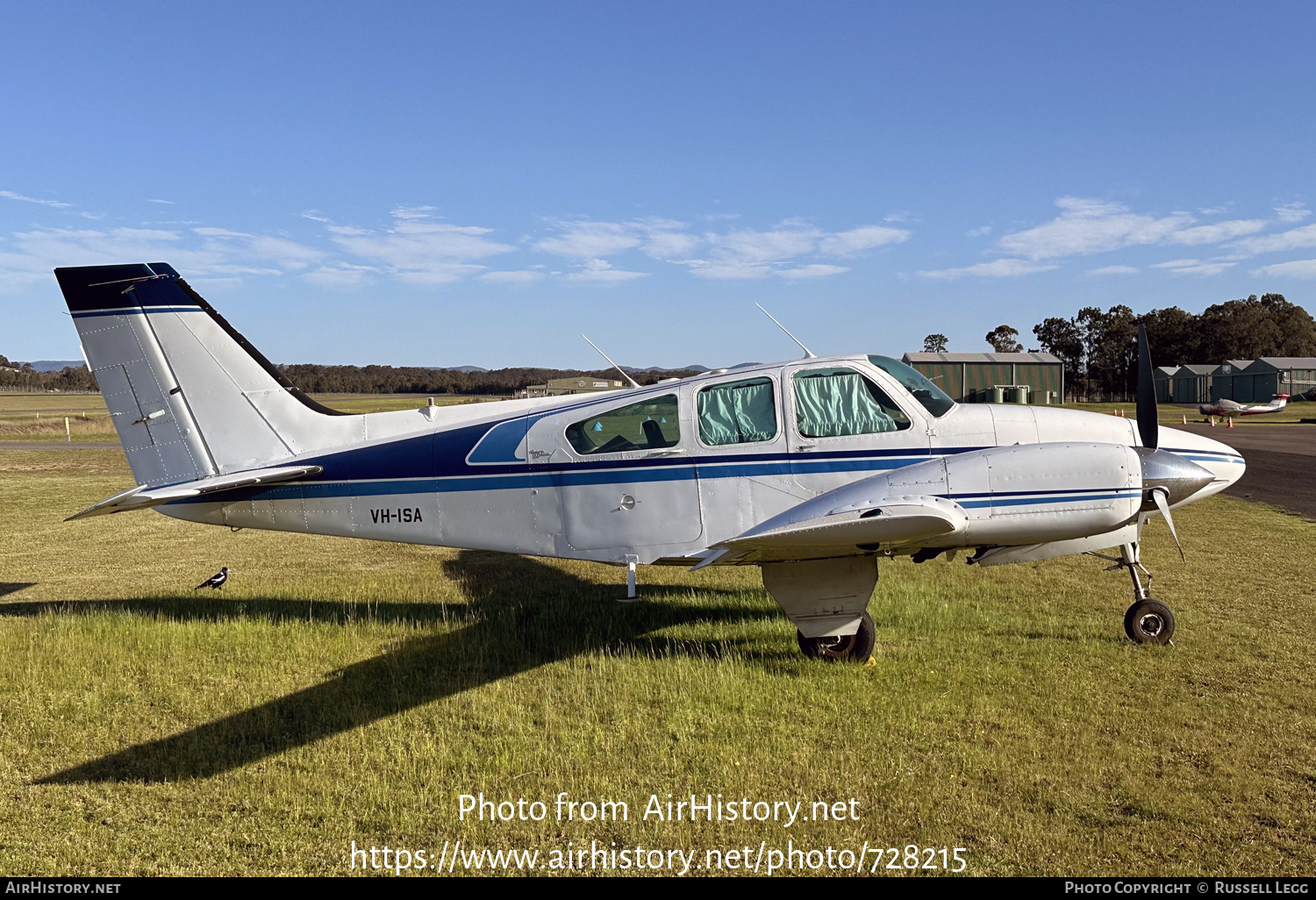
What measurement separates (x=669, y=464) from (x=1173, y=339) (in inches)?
4526

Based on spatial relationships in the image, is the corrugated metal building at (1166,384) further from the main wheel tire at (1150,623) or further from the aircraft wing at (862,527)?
the aircraft wing at (862,527)

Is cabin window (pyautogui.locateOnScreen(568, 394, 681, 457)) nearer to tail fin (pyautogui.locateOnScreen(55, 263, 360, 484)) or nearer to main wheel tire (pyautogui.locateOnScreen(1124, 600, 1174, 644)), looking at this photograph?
tail fin (pyautogui.locateOnScreen(55, 263, 360, 484))

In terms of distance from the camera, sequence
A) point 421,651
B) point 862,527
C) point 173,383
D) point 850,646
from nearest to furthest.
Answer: point 862,527, point 850,646, point 421,651, point 173,383

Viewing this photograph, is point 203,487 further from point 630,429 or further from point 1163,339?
point 1163,339

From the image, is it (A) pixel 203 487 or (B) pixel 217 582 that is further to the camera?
(B) pixel 217 582

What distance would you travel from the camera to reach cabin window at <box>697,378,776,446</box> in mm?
6949

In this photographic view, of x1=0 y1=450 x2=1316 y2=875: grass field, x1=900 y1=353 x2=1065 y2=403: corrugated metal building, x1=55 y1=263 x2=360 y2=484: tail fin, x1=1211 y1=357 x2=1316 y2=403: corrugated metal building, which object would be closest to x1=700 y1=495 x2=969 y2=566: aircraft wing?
x1=0 y1=450 x2=1316 y2=875: grass field

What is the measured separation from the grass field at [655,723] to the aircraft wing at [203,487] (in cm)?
162

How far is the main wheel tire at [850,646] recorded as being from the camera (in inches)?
292

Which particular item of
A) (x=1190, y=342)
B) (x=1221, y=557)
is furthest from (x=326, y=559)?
(x=1190, y=342)

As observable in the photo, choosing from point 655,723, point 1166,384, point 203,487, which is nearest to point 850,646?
point 655,723

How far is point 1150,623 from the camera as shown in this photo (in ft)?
25.2

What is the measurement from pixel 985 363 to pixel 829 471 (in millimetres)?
74815

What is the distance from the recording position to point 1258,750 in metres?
5.41
